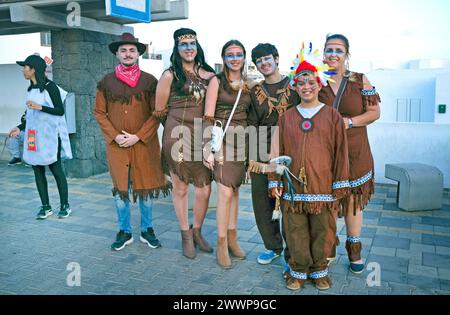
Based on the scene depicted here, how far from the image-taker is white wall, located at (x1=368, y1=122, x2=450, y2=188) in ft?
21.6

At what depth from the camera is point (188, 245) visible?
4.13 meters

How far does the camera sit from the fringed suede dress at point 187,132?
12.8ft

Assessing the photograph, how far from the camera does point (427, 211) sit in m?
5.56

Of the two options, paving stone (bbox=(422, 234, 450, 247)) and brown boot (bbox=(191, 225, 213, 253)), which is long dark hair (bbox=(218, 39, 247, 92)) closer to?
brown boot (bbox=(191, 225, 213, 253))

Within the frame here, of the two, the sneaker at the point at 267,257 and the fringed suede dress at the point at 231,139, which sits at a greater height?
the fringed suede dress at the point at 231,139

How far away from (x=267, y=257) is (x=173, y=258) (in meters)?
0.86

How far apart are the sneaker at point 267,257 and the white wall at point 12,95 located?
27.7 ft

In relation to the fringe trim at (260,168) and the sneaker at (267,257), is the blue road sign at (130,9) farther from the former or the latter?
the sneaker at (267,257)

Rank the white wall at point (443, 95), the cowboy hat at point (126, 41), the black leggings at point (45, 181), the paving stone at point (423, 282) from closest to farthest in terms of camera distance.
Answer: the paving stone at point (423, 282) < the cowboy hat at point (126, 41) < the black leggings at point (45, 181) < the white wall at point (443, 95)

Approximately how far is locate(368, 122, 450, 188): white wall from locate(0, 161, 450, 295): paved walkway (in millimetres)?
928

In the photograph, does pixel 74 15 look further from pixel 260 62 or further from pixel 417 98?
pixel 417 98

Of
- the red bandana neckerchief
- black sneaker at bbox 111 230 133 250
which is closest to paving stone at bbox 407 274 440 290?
black sneaker at bbox 111 230 133 250

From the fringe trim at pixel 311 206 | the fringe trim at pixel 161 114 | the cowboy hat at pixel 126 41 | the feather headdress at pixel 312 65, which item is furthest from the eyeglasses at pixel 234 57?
the fringe trim at pixel 311 206

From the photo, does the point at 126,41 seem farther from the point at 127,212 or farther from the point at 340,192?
the point at 340,192
